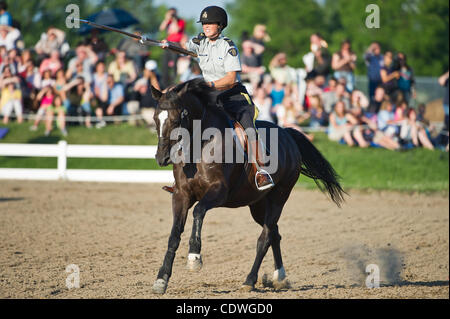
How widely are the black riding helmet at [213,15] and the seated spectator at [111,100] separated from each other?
1141cm

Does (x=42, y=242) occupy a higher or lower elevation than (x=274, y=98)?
lower

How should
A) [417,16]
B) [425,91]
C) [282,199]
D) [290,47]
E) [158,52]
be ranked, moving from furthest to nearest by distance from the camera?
[158,52], [290,47], [417,16], [425,91], [282,199]

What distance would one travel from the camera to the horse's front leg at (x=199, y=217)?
6223 mm

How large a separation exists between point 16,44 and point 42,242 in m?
10.4

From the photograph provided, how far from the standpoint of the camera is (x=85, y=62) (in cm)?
1817

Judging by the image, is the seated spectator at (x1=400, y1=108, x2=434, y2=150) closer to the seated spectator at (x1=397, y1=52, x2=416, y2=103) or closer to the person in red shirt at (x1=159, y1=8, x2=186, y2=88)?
the seated spectator at (x1=397, y1=52, x2=416, y2=103)

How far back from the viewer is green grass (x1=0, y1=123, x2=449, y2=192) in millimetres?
16391

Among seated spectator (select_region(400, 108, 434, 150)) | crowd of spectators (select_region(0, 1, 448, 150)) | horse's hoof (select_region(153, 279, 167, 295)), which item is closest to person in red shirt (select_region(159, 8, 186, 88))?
crowd of spectators (select_region(0, 1, 448, 150))

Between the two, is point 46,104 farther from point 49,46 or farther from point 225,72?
point 225,72

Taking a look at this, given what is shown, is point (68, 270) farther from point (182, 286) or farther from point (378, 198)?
point (378, 198)

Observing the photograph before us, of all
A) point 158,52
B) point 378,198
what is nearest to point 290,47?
point 158,52

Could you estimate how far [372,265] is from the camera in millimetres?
9125

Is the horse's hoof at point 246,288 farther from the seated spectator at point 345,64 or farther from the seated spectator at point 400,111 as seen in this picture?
the seated spectator at point 345,64

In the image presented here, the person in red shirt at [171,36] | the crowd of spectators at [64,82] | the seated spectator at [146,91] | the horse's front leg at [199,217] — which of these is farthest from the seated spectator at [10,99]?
the horse's front leg at [199,217]
